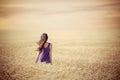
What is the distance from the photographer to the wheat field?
4.88m

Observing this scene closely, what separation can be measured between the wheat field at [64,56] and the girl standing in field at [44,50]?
2.0 inches

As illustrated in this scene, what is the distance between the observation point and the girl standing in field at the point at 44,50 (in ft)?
16.1

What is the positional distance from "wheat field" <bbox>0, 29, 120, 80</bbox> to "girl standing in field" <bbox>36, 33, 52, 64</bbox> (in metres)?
0.05

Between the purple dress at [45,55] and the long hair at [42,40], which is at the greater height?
the long hair at [42,40]

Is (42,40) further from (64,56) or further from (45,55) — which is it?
(64,56)

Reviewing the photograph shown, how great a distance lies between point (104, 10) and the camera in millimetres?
4953

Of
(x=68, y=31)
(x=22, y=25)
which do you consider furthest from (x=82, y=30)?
(x=22, y=25)

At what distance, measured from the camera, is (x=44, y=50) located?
4906 mm

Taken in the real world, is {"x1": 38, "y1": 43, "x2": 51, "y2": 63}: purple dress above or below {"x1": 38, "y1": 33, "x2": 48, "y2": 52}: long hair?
below

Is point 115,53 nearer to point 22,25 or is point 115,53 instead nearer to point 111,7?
point 111,7

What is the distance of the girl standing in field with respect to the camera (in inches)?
193

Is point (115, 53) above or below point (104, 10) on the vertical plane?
below

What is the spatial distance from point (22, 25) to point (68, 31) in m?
0.63

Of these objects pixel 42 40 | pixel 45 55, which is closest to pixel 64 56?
pixel 45 55
